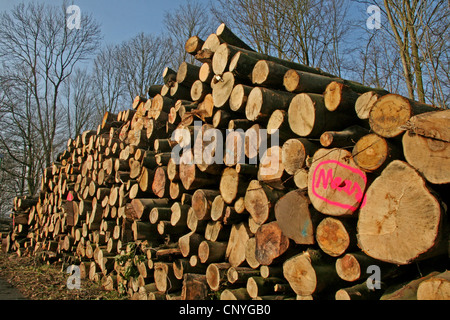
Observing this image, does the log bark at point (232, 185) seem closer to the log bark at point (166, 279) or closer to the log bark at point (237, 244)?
the log bark at point (237, 244)

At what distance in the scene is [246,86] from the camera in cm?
378

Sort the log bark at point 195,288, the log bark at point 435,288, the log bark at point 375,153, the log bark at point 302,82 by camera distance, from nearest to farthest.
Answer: the log bark at point 435,288, the log bark at point 375,153, the log bark at point 302,82, the log bark at point 195,288

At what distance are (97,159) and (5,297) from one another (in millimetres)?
2627

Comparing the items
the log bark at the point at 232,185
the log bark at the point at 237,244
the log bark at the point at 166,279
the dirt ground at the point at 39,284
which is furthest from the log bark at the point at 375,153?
the dirt ground at the point at 39,284

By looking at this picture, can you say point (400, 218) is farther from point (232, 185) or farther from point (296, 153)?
point (232, 185)

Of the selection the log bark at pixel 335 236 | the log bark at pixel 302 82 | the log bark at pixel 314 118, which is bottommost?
the log bark at pixel 335 236

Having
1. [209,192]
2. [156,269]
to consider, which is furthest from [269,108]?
[156,269]

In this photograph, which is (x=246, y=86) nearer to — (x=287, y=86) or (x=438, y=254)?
(x=287, y=86)

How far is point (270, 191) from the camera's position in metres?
3.35

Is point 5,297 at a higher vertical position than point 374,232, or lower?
lower

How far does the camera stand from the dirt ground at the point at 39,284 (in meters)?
5.30

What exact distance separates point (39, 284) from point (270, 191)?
4.85 m

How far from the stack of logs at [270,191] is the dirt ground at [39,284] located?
25 cm

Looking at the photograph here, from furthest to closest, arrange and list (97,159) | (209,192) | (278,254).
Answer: (97,159) < (209,192) < (278,254)
